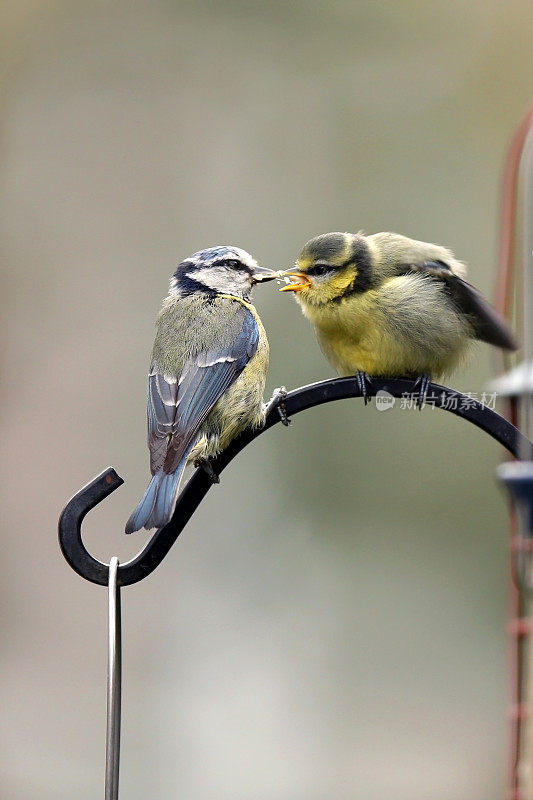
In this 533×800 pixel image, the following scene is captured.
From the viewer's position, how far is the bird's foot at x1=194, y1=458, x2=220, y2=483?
186cm

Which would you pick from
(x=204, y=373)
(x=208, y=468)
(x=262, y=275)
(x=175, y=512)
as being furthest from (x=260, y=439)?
(x=175, y=512)

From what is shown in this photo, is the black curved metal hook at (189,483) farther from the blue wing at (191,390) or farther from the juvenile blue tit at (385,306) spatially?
the juvenile blue tit at (385,306)

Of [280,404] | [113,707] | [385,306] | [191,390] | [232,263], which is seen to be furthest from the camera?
[232,263]

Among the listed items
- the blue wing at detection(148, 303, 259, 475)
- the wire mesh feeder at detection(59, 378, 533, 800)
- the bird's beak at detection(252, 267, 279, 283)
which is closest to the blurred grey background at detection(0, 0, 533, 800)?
the bird's beak at detection(252, 267, 279, 283)

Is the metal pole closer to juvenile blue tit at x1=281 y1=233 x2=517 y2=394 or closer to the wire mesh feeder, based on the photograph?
the wire mesh feeder

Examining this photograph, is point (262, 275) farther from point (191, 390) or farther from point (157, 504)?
point (157, 504)

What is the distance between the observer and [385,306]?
7.07 feet

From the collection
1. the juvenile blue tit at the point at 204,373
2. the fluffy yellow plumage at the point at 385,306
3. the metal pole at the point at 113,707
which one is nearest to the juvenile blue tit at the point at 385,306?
the fluffy yellow plumage at the point at 385,306

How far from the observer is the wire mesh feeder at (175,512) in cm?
148

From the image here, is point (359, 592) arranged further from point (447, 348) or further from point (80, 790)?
point (447, 348)

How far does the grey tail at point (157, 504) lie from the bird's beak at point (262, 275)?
653mm

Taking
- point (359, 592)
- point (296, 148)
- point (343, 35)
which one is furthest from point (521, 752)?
point (343, 35)

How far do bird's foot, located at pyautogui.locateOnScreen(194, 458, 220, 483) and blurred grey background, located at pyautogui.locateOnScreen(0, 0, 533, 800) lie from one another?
1609 mm

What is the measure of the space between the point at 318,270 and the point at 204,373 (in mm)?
352
